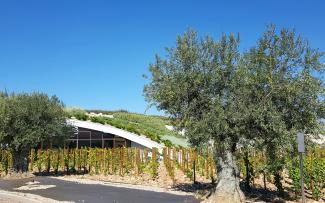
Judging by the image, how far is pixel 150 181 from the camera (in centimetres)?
2342

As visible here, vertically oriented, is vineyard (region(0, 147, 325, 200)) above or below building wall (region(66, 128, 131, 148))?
below

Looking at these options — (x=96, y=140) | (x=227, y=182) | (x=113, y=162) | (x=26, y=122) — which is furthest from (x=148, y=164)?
(x=96, y=140)

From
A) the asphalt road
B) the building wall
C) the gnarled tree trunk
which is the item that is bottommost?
the asphalt road

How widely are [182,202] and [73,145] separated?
2767cm

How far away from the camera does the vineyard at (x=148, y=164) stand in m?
18.3

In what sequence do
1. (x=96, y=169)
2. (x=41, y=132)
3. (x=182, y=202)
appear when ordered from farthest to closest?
(x=96, y=169)
(x=41, y=132)
(x=182, y=202)

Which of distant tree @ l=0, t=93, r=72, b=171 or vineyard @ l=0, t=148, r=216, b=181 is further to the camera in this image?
distant tree @ l=0, t=93, r=72, b=171

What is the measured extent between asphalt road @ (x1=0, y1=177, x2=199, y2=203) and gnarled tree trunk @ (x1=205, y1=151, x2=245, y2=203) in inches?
42.8

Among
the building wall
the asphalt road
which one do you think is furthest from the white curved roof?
the asphalt road

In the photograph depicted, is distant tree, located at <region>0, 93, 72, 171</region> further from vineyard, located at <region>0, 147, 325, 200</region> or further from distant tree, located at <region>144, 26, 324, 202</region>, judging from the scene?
distant tree, located at <region>144, 26, 324, 202</region>

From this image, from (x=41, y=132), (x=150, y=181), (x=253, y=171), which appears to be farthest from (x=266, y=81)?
(x=41, y=132)

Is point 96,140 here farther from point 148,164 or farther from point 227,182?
point 227,182

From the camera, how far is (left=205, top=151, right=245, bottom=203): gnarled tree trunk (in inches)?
603

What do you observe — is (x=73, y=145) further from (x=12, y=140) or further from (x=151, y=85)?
(x=151, y=85)
